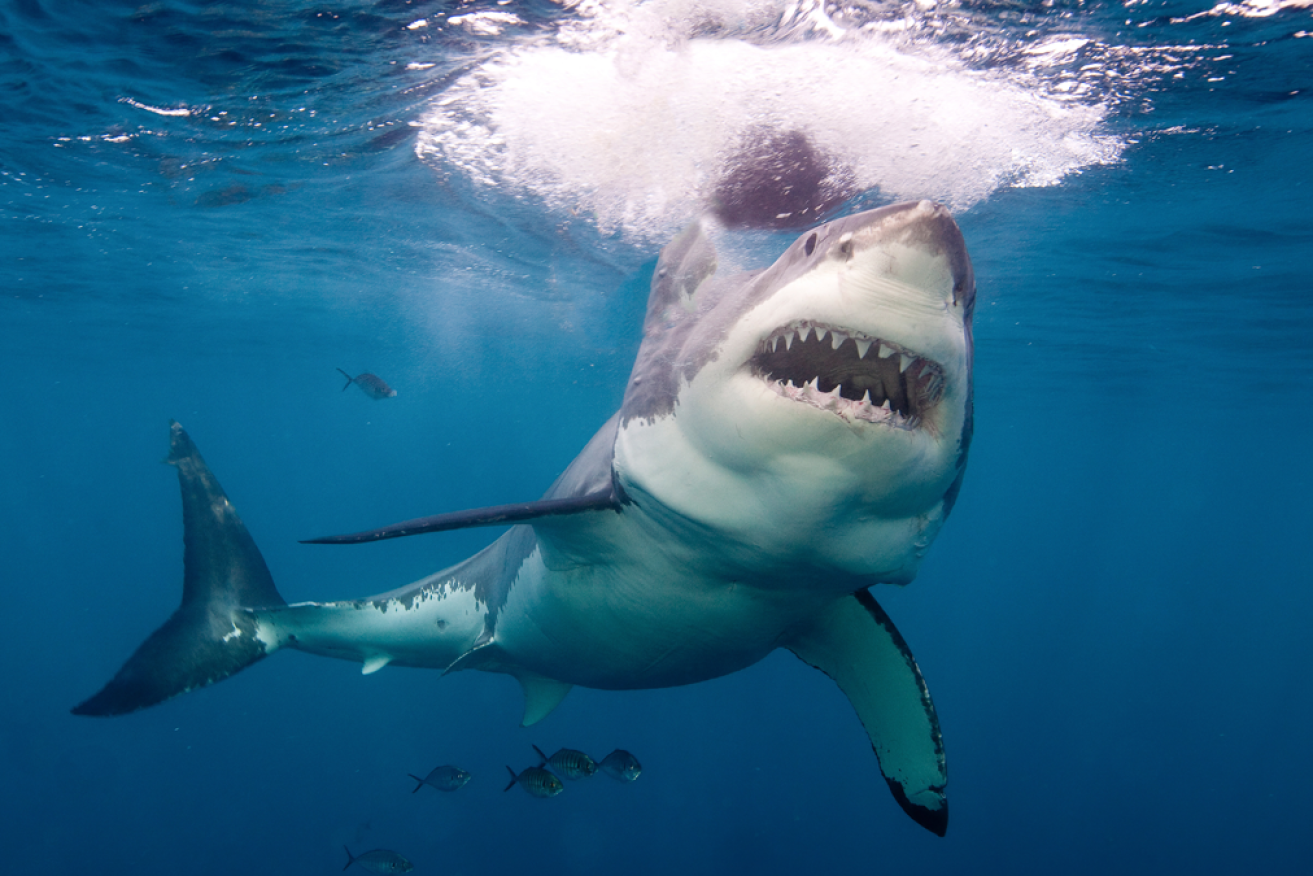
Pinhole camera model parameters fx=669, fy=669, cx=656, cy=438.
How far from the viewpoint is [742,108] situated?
8.59m

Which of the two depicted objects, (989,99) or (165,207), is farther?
(165,207)

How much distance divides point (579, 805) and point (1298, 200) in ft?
71.4

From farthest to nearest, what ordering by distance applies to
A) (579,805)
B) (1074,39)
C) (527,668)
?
(579,805)
(1074,39)
(527,668)

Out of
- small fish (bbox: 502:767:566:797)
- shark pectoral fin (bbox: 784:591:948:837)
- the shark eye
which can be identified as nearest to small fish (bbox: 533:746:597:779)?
small fish (bbox: 502:767:566:797)

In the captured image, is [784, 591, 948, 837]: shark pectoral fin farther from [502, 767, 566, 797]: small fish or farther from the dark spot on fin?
[502, 767, 566, 797]: small fish

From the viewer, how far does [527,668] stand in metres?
5.42

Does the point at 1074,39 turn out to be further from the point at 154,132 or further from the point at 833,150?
the point at 154,132

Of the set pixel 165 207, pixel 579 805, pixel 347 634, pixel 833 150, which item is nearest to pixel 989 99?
pixel 833 150

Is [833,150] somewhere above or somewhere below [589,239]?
above

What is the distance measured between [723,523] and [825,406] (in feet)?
2.53

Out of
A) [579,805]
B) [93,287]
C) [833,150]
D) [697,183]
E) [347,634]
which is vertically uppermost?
[833,150]

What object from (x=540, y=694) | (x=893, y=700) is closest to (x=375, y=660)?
(x=540, y=694)

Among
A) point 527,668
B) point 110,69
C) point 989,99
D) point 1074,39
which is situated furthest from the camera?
point 110,69

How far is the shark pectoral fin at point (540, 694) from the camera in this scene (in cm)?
576
